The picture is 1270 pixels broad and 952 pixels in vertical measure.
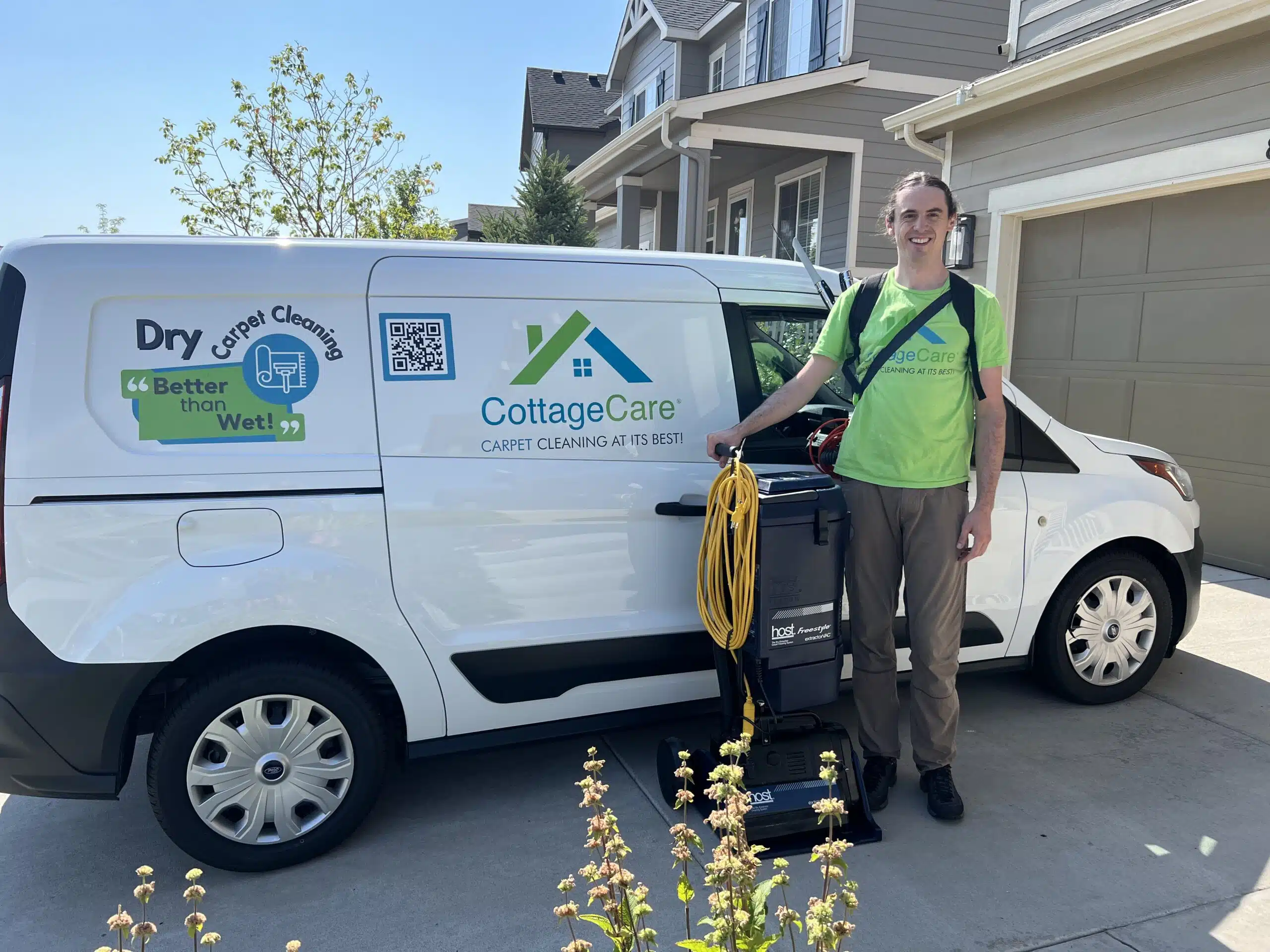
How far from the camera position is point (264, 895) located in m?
2.71

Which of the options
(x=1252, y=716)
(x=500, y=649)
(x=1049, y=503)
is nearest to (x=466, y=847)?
(x=500, y=649)

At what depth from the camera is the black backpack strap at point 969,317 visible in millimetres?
2932

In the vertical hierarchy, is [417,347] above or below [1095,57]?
below

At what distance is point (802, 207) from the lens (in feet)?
40.3

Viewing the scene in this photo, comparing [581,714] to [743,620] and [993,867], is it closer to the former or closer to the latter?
[743,620]

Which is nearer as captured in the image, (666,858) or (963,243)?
(666,858)

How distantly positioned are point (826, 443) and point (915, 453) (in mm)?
457

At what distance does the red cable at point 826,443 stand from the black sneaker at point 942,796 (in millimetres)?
1073

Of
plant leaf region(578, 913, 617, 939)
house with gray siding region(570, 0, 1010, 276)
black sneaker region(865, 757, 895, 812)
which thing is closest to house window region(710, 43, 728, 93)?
house with gray siding region(570, 0, 1010, 276)

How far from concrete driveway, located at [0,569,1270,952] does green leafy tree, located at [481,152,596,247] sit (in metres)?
15.9

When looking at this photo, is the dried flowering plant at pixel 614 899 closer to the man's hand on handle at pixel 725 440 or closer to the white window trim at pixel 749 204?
the man's hand on handle at pixel 725 440

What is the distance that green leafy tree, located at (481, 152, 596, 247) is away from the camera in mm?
18516

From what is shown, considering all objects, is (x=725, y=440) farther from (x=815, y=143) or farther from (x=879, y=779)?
(x=815, y=143)

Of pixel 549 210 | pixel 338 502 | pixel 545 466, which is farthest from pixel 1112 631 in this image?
pixel 549 210
